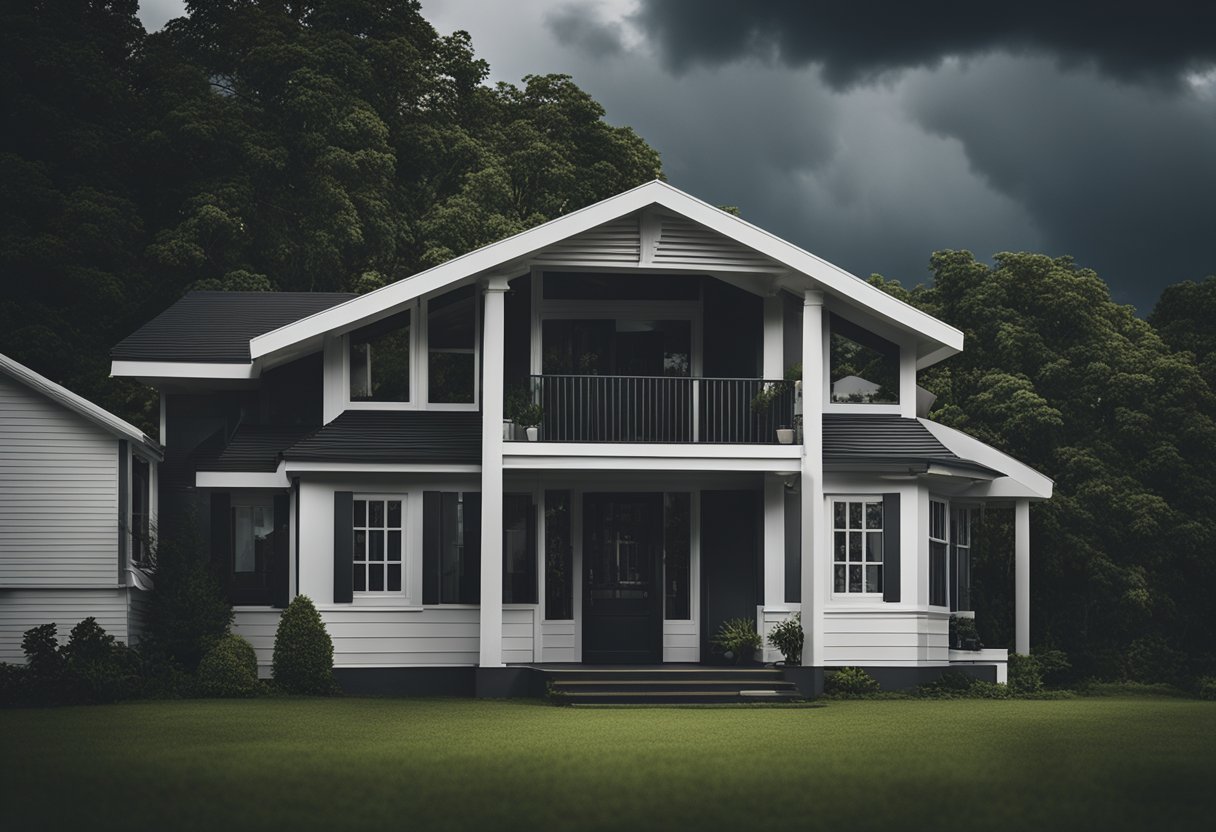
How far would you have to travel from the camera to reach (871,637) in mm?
22250

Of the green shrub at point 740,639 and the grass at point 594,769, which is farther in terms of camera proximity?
the green shrub at point 740,639

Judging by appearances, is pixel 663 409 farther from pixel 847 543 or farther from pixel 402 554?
pixel 402 554

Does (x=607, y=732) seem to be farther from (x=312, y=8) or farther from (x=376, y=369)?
(x=312, y=8)

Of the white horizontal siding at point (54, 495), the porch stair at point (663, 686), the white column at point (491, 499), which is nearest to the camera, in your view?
→ the porch stair at point (663, 686)

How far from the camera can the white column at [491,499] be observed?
20844 millimetres

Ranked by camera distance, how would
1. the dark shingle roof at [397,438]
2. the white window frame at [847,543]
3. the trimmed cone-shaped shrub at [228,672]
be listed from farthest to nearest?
1. the white window frame at [847,543]
2. the dark shingle roof at [397,438]
3. the trimmed cone-shaped shrub at [228,672]

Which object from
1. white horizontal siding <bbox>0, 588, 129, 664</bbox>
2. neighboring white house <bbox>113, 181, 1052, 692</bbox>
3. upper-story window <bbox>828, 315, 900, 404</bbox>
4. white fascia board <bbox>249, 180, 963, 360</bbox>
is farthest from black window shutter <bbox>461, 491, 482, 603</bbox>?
upper-story window <bbox>828, 315, 900, 404</bbox>

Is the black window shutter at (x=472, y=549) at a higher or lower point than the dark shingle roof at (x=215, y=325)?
lower

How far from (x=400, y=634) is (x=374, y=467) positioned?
2.35m

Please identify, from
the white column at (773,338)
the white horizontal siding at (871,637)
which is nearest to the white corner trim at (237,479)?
the white column at (773,338)

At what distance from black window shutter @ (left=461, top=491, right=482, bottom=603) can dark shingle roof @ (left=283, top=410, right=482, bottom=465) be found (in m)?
0.76

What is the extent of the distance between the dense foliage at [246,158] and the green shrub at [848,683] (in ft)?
47.8

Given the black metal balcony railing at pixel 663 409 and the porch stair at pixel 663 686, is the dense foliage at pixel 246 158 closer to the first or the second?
the black metal balcony railing at pixel 663 409

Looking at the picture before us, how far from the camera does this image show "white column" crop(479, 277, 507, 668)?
20.8m
